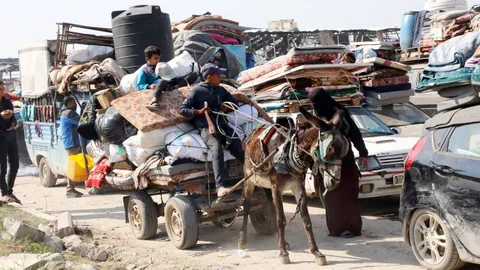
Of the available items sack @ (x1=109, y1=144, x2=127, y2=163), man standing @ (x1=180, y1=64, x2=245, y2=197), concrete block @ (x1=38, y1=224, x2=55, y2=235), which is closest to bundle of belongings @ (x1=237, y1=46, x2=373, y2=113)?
man standing @ (x1=180, y1=64, x2=245, y2=197)

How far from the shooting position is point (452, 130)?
5.91m

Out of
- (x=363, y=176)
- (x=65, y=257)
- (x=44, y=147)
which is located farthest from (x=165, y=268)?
(x=44, y=147)

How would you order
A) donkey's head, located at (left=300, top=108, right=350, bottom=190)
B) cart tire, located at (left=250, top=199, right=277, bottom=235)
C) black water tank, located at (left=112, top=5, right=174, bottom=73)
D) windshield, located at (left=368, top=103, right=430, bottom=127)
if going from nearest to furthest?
donkey's head, located at (left=300, top=108, right=350, bottom=190) → cart tire, located at (left=250, top=199, right=277, bottom=235) → windshield, located at (left=368, top=103, right=430, bottom=127) → black water tank, located at (left=112, top=5, right=174, bottom=73)

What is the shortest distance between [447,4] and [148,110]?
22636mm

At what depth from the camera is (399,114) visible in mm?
11773

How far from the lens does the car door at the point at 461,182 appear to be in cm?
542

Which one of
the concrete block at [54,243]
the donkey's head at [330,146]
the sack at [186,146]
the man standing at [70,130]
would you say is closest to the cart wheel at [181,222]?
the sack at [186,146]

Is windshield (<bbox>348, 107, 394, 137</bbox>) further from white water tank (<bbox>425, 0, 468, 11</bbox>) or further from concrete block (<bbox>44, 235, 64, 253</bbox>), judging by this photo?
white water tank (<bbox>425, 0, 468, 11</bbox>)

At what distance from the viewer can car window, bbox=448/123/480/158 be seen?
5617 millimetres

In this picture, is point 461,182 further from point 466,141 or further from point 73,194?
point 73,194

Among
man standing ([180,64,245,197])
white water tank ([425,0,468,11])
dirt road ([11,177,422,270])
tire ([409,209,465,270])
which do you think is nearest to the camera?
tire ([409,209,465,270])

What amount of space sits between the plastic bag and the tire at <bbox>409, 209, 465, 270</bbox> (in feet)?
13.5

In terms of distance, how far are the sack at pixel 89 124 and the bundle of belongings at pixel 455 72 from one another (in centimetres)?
495

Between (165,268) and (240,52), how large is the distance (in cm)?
1091
